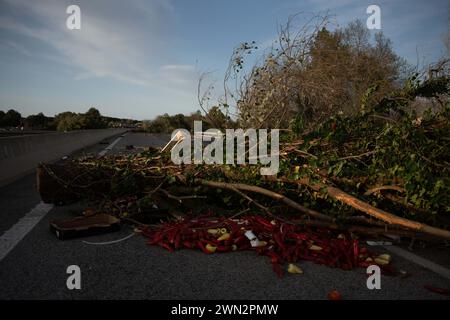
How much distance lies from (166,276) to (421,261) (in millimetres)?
2789

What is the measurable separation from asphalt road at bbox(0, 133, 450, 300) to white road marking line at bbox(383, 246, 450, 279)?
95 millimetres

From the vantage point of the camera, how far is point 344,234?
490 centimetres

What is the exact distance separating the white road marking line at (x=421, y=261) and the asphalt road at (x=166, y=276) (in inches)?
3.7

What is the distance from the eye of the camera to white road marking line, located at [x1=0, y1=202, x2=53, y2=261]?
4.25 meters

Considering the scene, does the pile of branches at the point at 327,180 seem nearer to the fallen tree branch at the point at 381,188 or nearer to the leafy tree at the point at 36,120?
the fallen tree branch at the point at 381,188

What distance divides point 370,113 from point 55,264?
15.9 feet

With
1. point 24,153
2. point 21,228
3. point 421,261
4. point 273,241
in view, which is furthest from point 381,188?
point 24,153

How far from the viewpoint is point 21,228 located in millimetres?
5000

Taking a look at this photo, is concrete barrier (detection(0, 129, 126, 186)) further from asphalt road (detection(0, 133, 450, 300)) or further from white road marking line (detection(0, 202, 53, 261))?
asphalt road (detection(0, 133, 450, 300))

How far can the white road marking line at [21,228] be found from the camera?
4.25 m

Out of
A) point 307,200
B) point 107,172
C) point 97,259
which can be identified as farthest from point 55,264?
point 307,200

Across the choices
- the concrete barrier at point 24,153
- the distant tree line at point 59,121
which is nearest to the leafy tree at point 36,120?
the distant tree line at point 59,121

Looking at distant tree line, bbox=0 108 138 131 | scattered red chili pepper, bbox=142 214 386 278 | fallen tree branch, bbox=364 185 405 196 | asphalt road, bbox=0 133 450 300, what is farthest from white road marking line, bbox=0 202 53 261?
distant tree line, bbox=0 108 138 131

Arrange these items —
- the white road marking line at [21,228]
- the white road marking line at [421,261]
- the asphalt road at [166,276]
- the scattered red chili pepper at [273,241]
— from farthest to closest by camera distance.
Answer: the white road marking line at [21,228], the scattered red chili pepper at [273,241], the white road marking line at [421,261], the asphalt road at [166,276]
